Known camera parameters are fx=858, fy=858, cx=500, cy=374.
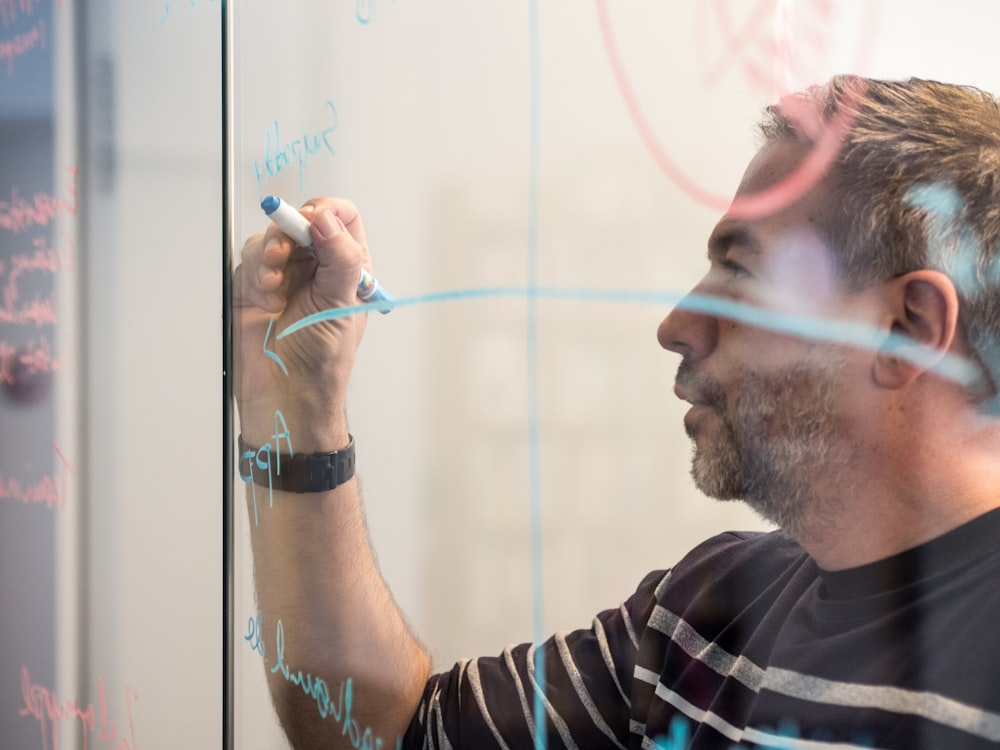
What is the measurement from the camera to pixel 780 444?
1.39 feet

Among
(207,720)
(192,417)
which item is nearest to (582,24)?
(192,417)

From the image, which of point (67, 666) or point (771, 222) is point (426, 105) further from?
point (67, 666)

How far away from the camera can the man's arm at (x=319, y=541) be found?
2.01 ft

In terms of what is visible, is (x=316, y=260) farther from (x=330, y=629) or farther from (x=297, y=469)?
(x=330, y=629)

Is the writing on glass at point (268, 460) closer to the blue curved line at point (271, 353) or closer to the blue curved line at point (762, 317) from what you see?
the blue curved line at point (271, 353)

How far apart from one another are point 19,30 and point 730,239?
821 millimetres

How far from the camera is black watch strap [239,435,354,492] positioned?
0.64 m

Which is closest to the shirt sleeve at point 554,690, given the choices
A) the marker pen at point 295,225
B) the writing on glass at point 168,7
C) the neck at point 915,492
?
the neck at point 915,492

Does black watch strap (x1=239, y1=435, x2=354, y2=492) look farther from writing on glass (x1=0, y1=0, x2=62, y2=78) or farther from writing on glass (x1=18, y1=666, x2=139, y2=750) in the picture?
writing on glass (x1=0, y1=0, x2=62, y2=78)

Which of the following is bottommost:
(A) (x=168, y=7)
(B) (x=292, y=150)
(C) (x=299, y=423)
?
(C) (x=299, y=423)

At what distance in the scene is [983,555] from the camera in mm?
370

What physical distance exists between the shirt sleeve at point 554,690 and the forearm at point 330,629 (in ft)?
0.11

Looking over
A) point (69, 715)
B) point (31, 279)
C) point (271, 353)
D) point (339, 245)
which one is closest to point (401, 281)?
point (339, 245)

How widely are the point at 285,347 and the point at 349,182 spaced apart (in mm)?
144
